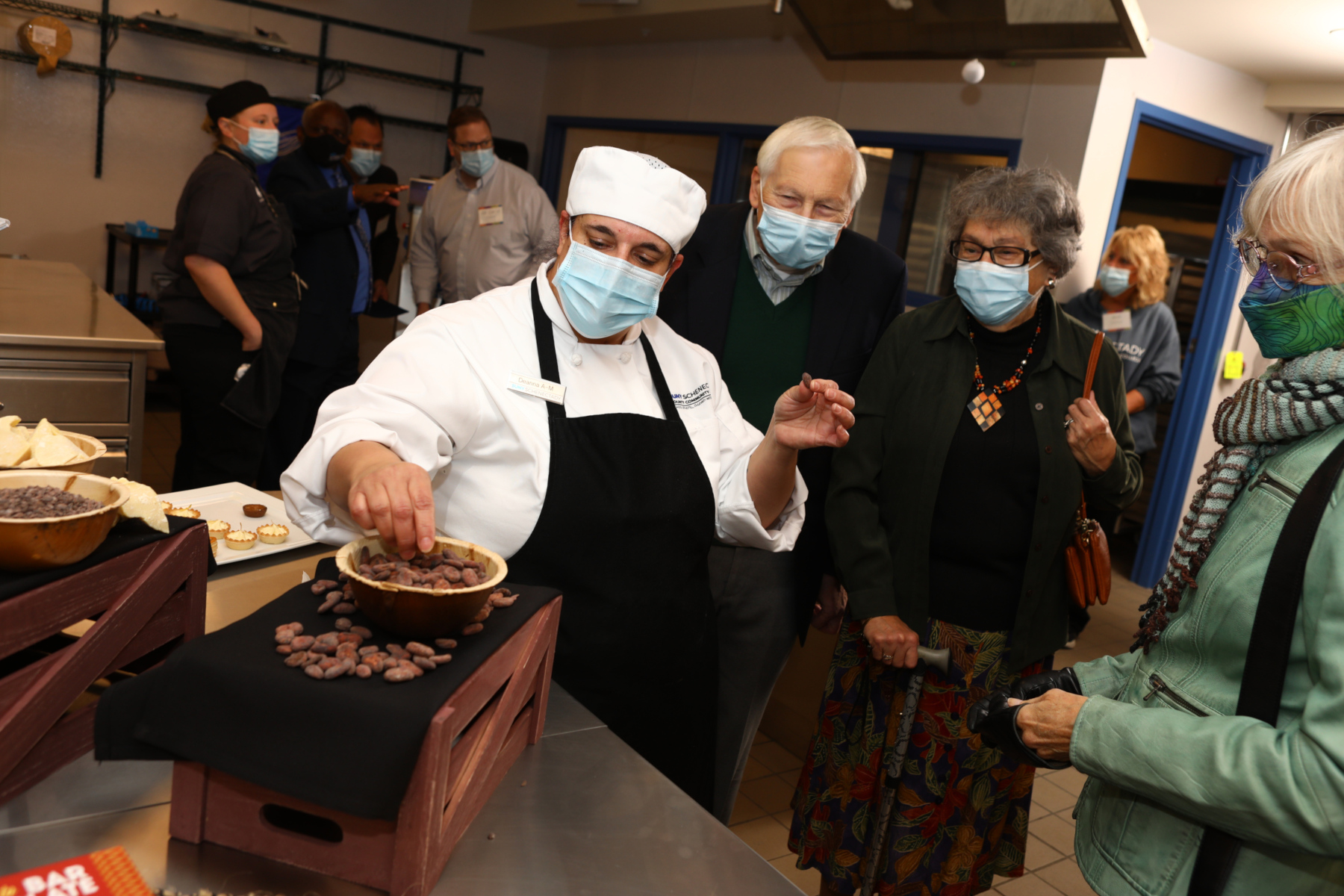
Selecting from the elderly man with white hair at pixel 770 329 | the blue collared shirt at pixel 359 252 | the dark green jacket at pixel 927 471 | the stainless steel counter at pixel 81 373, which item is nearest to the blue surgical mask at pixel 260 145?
the blue collared shirt at pixel 359 252

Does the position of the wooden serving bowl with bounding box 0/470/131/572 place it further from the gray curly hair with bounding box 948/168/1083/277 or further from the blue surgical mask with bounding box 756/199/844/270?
the gray curly hair with bounding box 948/168/1083/277

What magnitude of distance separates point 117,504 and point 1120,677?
131 centimetres

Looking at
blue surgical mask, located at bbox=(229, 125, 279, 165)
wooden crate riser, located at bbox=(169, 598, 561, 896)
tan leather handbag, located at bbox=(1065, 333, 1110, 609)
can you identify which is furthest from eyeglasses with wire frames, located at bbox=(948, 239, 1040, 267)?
blue surgical mask, located at bbox=(229, 125, 279, 165)

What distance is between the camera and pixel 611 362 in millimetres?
1572

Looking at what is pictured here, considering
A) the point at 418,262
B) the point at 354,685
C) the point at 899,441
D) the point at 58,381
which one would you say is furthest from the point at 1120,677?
the point at 418,262

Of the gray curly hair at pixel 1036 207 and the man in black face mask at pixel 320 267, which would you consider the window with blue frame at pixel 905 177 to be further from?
the gray curly hair at pixel 1036 207

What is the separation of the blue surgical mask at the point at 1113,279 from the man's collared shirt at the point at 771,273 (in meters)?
2.72

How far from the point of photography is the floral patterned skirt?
195 centimetres

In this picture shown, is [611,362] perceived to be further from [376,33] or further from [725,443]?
[376,33]

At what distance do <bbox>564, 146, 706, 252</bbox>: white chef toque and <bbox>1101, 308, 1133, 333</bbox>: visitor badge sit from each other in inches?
134

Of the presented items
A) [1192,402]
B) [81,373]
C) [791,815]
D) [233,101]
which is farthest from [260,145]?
[1192,402]

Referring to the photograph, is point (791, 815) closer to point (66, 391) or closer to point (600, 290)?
point (600, 290)

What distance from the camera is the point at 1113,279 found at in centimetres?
430

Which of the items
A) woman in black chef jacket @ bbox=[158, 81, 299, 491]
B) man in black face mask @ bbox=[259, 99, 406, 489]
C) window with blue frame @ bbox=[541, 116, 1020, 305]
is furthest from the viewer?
window with blue frame @ bbox=[541, 116, 1020, 305]
